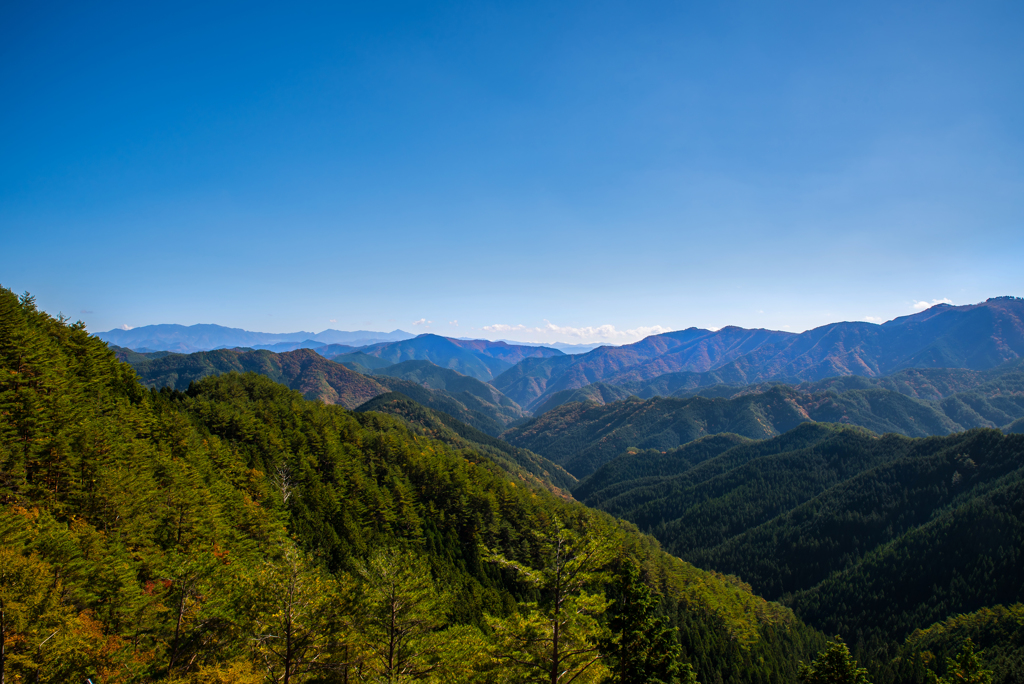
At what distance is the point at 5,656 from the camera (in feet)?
62.7

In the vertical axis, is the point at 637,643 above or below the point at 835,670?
above

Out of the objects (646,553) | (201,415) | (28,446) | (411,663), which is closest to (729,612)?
(646,553)

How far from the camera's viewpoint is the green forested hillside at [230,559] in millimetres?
19719

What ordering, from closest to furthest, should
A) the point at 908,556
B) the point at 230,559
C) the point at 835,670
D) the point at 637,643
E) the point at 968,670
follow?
the point at 637,643
the point at 835,670
the point at 230,559
the point at 968,670
the point at 908,556

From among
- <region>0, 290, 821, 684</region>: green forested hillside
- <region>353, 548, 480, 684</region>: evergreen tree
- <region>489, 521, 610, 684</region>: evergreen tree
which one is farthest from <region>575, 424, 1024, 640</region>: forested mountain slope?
<region>489, 521, 610, 684</region>: evergreen tree

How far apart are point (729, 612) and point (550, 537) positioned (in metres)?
125

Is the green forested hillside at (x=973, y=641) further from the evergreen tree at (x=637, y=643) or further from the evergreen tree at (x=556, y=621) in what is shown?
the evergreen tree at (x=556, y=621)

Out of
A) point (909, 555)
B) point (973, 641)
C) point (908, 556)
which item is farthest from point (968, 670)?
point (909, 555)

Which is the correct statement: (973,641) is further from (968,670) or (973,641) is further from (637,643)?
(637,643)

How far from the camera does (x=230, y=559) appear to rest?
38531 millimetres

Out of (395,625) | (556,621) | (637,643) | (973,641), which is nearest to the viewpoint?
(556,621)

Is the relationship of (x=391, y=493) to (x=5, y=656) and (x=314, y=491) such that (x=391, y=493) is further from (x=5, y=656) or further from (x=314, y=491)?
(x=5, y=656)

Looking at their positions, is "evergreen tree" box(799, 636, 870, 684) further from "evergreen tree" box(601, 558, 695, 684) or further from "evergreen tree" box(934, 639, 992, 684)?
"evergreen tree" box(601, 558, 695, 684)

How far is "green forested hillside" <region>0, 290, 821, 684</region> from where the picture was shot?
776 inches
